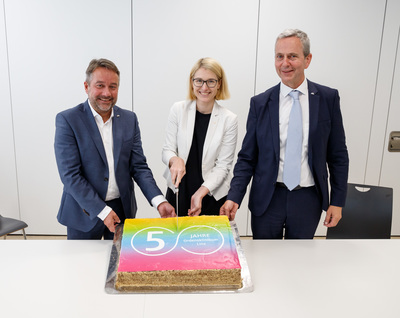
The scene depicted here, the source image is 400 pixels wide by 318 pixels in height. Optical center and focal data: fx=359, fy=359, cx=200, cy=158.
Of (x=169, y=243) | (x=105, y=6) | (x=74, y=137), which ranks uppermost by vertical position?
(x=105, y=6)

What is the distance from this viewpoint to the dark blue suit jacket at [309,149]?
198 centimetres

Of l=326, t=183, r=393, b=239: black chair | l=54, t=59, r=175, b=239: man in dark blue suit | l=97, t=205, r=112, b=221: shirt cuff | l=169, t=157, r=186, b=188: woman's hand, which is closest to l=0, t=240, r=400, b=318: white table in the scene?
l=97, t=205, r=112, b=221: shirt cuff

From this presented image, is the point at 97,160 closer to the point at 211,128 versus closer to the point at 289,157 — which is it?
the point at 211,128

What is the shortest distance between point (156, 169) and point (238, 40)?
147 cm

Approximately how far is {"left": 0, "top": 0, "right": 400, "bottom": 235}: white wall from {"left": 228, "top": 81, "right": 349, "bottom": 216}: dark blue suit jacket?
1443mm

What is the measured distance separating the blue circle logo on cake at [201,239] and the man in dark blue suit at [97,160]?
0.36m

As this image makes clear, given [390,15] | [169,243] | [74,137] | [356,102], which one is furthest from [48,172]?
[390,15]

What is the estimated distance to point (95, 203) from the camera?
180 centimetres

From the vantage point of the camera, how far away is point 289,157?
1974 millimetres

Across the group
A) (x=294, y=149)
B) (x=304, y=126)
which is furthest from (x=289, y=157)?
(x=304, y=126)

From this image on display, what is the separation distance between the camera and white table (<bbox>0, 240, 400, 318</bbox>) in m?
1.24

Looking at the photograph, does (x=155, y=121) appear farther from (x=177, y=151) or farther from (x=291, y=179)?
(x=291, y=179)

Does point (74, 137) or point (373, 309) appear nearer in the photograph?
point (373, 309)

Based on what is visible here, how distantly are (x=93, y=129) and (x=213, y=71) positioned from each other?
0.84 meters
